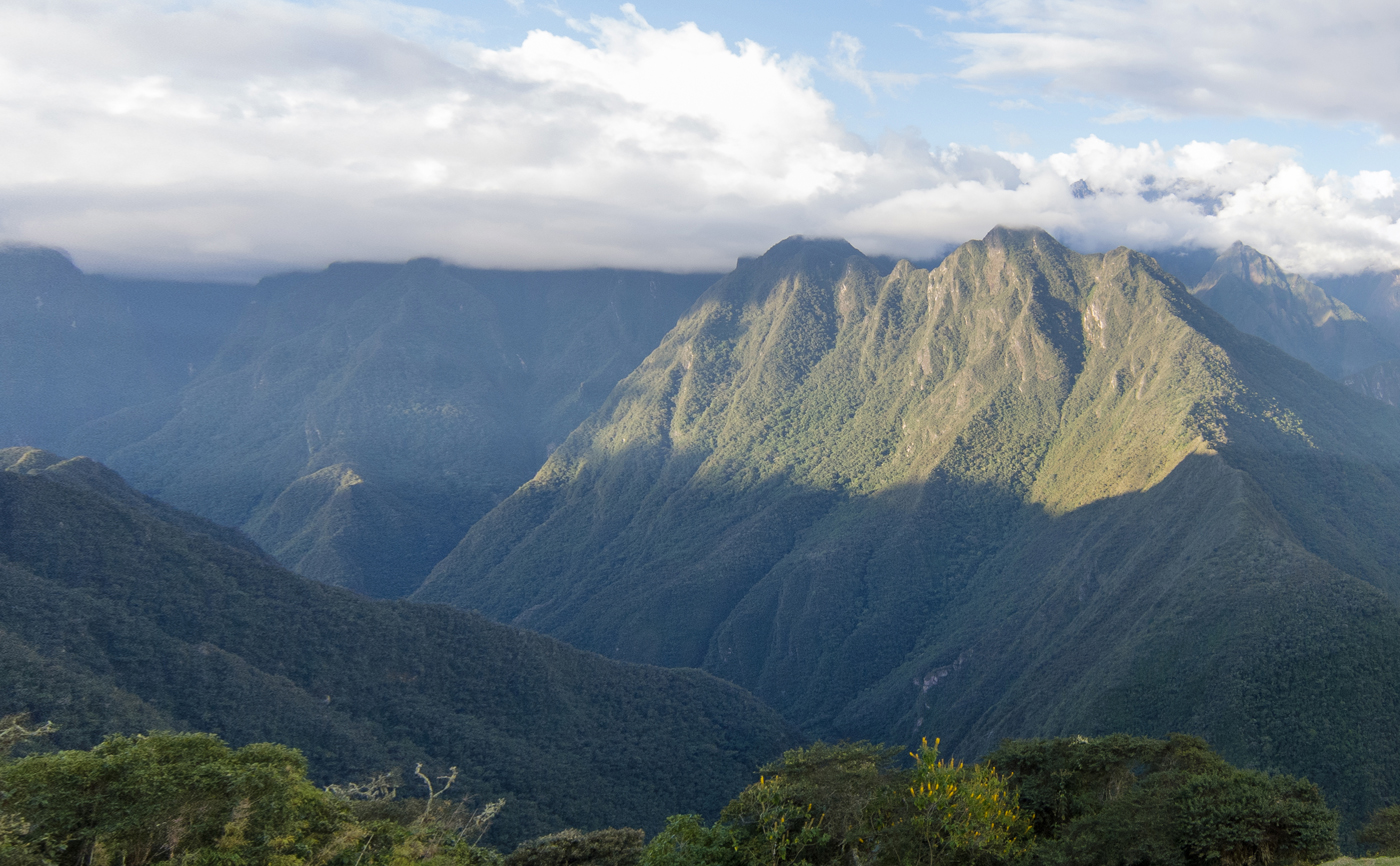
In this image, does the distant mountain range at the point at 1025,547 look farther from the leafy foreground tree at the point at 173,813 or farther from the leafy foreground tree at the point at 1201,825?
the leafy foreground tree at the point at 173,813

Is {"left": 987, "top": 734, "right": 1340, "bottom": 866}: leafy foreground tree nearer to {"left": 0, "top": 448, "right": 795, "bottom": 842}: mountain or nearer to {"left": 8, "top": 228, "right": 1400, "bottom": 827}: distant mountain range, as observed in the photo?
{"left": 8, "top": 228, "right": 1400, "bottom": 827}: distant mountain range

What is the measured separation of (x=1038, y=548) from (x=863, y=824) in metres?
111

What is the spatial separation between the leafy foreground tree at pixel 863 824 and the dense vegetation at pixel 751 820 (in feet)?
0.22

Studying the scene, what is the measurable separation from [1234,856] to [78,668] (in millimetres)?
70554

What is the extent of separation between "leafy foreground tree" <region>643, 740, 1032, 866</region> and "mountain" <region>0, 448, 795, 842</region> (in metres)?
40.0

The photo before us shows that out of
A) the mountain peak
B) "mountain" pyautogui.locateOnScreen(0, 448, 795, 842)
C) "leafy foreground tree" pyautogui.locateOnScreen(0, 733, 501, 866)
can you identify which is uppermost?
the mountain peak

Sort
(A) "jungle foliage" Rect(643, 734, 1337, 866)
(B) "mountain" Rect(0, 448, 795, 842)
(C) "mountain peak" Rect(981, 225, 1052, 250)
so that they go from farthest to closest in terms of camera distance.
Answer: (C) "mountain peak" Rect(981, 225, 1052, 250) < (B) "mountain" Rect(0, 448, 795, 842) < (A) "jungle foliage" Rect(643, 734, 1337, 866)

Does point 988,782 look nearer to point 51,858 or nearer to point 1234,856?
point 1234,856

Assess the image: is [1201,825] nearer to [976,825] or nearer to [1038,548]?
[976,825]

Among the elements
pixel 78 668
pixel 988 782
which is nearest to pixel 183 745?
pixel 988 782

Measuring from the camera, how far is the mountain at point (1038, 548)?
7219 cm

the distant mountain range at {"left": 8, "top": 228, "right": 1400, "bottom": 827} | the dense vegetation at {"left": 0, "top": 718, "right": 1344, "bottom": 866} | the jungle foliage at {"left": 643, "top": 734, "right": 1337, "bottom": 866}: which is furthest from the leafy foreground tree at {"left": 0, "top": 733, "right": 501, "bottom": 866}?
the distant mountain range at {"left": 8, "top": 228, "right": 1400, "bottom": 827}

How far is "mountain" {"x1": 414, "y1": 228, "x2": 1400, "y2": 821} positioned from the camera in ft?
237

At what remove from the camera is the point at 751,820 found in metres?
36.4
